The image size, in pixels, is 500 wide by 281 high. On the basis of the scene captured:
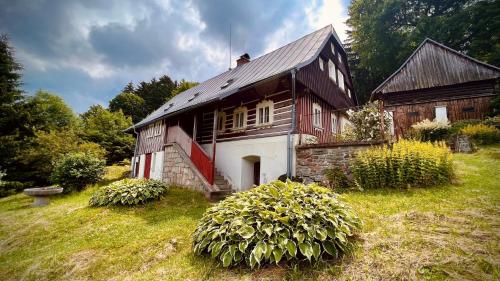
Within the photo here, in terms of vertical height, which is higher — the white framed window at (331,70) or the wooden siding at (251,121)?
the white framed window at (331,70)

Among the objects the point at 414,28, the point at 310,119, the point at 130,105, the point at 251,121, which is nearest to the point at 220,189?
the point at 251,121

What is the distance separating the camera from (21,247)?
18.3 feet

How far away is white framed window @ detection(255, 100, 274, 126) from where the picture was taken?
31.7ft

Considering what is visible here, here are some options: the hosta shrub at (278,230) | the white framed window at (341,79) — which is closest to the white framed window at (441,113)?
the white framed window at (341,79)

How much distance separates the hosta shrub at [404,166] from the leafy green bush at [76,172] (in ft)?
44.2

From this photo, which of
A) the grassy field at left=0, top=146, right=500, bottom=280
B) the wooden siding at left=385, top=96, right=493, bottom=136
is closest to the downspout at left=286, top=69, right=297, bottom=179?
the grassy field at left=0, top=146, right=500, bottom=280

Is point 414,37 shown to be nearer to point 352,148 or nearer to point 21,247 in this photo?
point 352,148

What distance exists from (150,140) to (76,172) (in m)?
4.86

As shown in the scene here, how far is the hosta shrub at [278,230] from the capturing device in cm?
302

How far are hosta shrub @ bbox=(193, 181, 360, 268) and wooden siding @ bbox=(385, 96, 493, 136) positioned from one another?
11.2m

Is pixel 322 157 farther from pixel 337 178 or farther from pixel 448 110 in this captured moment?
pixel 448 110

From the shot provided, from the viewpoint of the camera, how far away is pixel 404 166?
5.79m

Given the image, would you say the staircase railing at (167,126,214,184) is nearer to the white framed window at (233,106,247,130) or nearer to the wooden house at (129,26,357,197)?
the wooden house at (129,26,357,197)

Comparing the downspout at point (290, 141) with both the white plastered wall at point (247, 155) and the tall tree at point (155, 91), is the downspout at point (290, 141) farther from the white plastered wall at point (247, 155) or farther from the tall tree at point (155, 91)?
the tall tree at point (155, 91)
